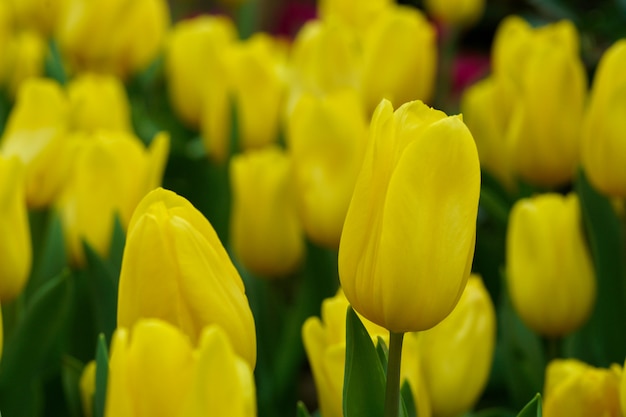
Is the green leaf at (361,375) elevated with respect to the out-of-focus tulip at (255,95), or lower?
elevated

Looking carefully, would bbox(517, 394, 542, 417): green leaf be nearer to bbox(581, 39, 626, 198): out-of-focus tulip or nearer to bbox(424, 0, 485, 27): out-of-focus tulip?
bbox(581, 39, 626, 198): out-of-focus tulip

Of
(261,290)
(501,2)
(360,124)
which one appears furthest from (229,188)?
(501,2)

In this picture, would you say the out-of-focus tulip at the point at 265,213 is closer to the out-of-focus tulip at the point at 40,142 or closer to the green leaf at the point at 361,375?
the out-of-focus tulip at the point at 40,142

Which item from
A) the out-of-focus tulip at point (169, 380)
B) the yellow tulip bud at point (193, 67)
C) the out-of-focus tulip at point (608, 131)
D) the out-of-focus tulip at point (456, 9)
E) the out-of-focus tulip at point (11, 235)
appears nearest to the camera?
the out-of-focus tulip at point (169, 380)

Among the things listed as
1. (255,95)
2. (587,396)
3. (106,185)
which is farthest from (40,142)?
(587,396)

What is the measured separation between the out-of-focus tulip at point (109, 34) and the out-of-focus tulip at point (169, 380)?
0.98 meters

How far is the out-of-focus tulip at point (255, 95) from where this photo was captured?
48.6 inches

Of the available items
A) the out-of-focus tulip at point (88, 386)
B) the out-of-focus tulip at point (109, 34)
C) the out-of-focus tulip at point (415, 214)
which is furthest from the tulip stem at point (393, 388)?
the out-of-focus tulip at point (109, 34)

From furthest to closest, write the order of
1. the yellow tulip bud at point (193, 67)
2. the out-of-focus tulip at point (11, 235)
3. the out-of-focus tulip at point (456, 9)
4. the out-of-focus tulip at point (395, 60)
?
the out-of-focus tulip at point (456, 9)
the yellow tulip bud at point (193, 67)
the out-of-focus tulip at point (395, 60)
the out-of-focus tulip at point (11, 235)

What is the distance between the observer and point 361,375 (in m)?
→ 0.59

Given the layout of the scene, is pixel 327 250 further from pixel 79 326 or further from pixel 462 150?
pixel 462 150

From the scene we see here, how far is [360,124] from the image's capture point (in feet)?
3.26

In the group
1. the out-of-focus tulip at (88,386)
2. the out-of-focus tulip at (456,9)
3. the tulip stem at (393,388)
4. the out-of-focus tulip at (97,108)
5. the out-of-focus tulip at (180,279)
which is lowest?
the out-of-focus tulip at (456,9)

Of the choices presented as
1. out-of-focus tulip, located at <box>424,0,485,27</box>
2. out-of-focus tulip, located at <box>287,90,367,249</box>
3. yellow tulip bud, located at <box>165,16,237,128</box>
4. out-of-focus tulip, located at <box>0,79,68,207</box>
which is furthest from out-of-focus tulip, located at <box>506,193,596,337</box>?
out-of-focus tulip, located at <box>424,0,485,27</box>
